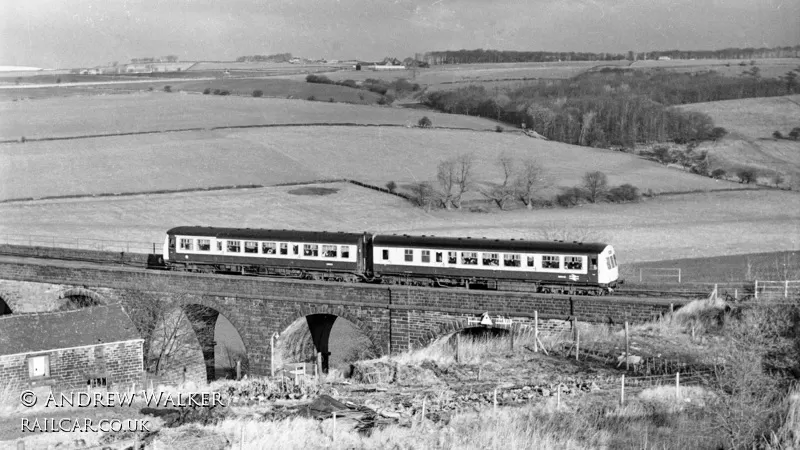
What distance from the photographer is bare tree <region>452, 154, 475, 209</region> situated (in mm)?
66569

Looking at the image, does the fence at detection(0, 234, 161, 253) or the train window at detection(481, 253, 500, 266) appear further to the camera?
the fence at detection(0, 234, 161, 253)

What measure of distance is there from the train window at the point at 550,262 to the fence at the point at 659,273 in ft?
29.2

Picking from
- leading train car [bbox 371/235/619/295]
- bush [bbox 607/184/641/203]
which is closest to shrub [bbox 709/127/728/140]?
bush [bbox 607/184/641/203]

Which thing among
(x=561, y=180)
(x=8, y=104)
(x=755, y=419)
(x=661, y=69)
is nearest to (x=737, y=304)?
(x=755, y=419)

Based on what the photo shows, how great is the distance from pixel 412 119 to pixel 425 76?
2723 centimetres

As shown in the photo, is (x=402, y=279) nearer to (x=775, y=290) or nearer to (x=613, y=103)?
(x=775, y=290)

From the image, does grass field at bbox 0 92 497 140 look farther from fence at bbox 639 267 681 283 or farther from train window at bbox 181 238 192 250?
train window at bbox 181 238 192 250

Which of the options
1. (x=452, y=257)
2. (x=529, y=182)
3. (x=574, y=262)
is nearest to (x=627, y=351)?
(x=574, y=262)

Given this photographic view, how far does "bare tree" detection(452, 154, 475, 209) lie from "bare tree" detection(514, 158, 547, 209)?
3.16 metres

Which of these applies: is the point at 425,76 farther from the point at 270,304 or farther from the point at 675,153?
the point at 270,304

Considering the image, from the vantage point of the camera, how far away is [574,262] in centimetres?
3597

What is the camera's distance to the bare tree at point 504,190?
66938mm

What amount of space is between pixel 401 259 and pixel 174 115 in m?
60.1

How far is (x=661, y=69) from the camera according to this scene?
121312 millimetres
